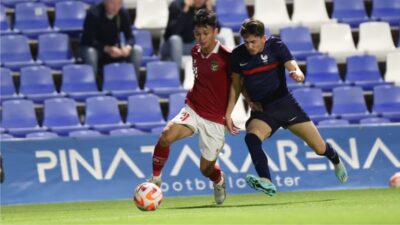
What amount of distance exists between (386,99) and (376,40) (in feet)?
5.45

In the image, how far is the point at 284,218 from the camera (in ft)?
31.0

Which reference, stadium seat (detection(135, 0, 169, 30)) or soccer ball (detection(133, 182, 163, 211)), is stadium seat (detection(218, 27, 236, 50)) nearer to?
stadium seat (detection(135, 0, 169, 30))

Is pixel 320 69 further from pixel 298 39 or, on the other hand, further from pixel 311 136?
pixel 311 136

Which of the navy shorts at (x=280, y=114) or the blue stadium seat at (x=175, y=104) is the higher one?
the navy shorts at (x=280, y=114)

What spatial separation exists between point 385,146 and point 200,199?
2769 mm

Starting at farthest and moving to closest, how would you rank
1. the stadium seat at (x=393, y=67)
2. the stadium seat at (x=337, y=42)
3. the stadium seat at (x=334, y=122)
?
the stadium seat at (x=337, y=42) → the stadium seat at (x=393, y=67) → the stadium seat at (x=334, y=122)

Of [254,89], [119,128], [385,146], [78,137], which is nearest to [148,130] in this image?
[119,128]

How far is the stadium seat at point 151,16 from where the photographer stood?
18562 millimetres

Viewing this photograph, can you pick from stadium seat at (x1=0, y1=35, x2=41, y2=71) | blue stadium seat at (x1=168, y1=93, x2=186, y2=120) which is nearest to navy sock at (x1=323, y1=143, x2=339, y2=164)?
blue stadium seat at (x1=168, y1=93, x2=186, y2=120)

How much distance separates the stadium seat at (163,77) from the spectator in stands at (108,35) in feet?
0.84

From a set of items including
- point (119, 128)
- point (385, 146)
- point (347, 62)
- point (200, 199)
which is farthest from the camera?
point (347, 62)

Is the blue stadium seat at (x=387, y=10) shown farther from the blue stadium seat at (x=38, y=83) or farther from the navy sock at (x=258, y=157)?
the navy sock at (x=258, y=157)

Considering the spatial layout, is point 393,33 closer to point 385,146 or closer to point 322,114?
point 322,114

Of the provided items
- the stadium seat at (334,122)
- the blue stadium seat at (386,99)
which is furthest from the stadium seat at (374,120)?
the blue stadium seat at (386,99)
